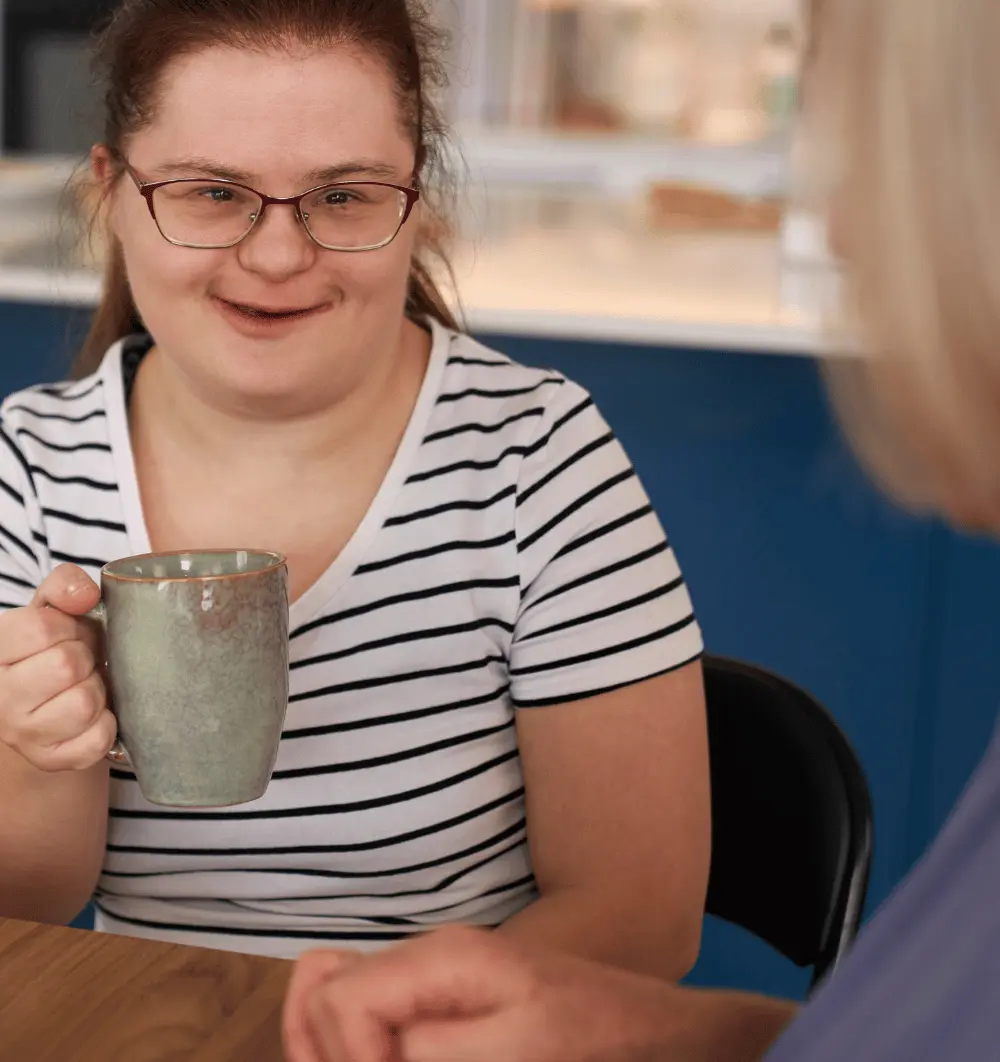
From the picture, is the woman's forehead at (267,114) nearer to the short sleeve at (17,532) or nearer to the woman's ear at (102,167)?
the woman's ear at (102,167)

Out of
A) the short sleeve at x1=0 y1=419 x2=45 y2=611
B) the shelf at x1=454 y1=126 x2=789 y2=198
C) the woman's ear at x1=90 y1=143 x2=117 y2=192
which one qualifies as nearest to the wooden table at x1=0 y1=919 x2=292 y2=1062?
the short sleeve at x1=0 y1=419 x2=45 y2=611

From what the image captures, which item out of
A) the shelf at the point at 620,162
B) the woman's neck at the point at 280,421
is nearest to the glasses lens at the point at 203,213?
the woman's neck at the point at 280,421

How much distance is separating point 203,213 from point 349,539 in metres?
0.25

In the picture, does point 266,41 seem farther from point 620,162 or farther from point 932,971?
point 620,162

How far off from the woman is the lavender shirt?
0.45m

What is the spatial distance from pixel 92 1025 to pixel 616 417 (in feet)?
4.80

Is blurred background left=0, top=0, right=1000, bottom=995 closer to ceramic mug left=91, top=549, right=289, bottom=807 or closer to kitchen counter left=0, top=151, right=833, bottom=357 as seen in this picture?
kitchen counter left=0, top=151, right=833, bottom=357

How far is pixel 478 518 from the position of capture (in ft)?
3.53

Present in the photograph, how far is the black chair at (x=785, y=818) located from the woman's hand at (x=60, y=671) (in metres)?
0.47

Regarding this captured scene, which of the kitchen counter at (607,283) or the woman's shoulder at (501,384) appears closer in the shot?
the woman's shoulder at (501,384)

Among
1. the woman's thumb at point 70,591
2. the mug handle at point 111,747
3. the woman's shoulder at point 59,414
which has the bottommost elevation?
the mug handle at point 111,747

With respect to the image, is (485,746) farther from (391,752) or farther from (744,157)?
(744,157)

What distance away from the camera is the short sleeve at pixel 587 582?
1031mm

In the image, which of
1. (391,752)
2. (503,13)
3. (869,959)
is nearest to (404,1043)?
(869,959)
